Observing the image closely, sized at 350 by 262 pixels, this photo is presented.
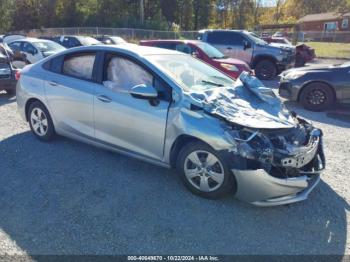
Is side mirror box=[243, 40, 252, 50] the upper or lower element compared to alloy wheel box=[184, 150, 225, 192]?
upper

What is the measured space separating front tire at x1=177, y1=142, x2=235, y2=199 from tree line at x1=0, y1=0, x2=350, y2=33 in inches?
1287

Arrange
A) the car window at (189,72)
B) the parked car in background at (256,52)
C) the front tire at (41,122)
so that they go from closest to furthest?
the car window at (189,72) → the front tire at (41,122) → the parked car in background at (256,52)

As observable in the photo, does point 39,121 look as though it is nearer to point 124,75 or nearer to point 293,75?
point 124,75

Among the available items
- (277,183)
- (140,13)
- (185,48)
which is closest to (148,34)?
(140,13)

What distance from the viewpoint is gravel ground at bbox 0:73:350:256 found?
10.4 ft

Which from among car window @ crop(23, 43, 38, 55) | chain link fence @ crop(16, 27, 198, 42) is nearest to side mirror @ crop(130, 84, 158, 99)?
car window @ crop(23, 43, 38, 55)

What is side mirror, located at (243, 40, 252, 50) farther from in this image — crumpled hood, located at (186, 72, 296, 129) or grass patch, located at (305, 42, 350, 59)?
grass patch, located at (305, 42, 350, 59)

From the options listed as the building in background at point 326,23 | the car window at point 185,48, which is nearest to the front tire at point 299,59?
the car window at point 185,48

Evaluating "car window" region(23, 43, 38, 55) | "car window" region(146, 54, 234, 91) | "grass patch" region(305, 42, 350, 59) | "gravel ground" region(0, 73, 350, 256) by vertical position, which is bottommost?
"gravel ground" region(0, 73, 350, 256)

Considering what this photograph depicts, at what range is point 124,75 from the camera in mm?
4562

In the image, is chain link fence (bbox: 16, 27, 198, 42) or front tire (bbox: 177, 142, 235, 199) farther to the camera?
chain link fence (bbox: 16, 27, 198, 42)

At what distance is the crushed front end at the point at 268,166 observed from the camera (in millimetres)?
3494

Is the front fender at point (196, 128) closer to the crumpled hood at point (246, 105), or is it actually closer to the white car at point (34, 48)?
the crumpled hood at point (246, 105)

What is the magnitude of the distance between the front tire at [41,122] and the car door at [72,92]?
204mm
